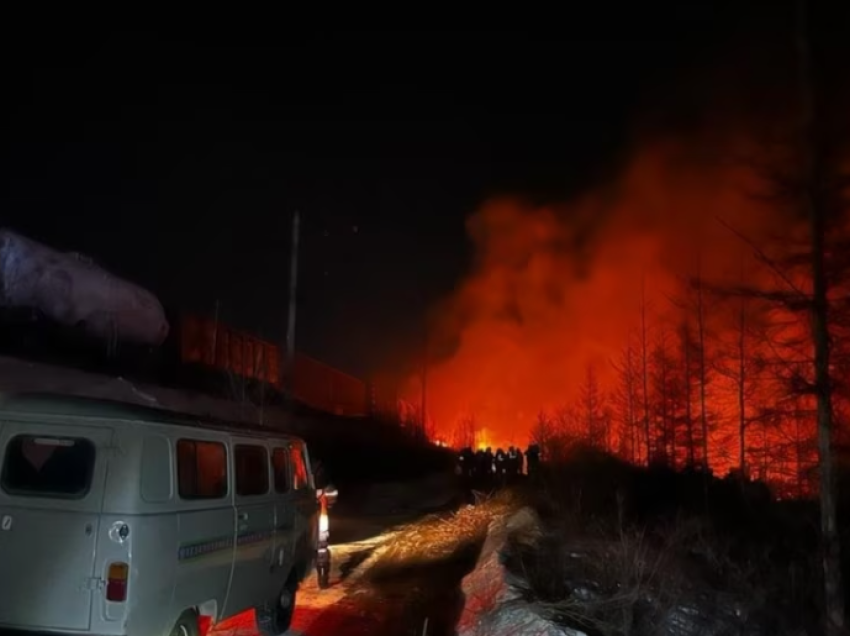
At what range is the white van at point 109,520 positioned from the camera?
5.39 meters

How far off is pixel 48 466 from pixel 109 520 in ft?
2.26

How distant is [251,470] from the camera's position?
7.48 meters

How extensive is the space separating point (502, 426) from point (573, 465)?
129ft

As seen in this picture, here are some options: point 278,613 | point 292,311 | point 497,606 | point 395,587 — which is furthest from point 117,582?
point 292,311

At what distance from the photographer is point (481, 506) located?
18.8 m

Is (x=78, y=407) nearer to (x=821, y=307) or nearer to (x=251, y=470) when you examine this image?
(x=251, y=470)

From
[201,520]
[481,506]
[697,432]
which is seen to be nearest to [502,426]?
[697,432]

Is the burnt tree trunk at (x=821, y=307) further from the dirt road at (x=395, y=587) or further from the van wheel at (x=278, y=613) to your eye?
the van wheel at (x=278, y=613)

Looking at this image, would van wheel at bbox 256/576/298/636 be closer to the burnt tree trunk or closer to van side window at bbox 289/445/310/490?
van side window at bbox 289/445/310/490

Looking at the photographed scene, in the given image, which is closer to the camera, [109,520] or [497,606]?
[109,520]

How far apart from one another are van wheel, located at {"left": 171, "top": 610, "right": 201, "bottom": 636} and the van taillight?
752 millimetres

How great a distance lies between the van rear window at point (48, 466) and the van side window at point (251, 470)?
1636 millimetres

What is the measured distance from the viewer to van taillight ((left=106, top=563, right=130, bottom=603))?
5.35 m

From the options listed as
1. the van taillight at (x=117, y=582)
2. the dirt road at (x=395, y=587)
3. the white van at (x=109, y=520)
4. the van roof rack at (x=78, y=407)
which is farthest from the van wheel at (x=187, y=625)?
the dirt road at (x=395, y=587)
